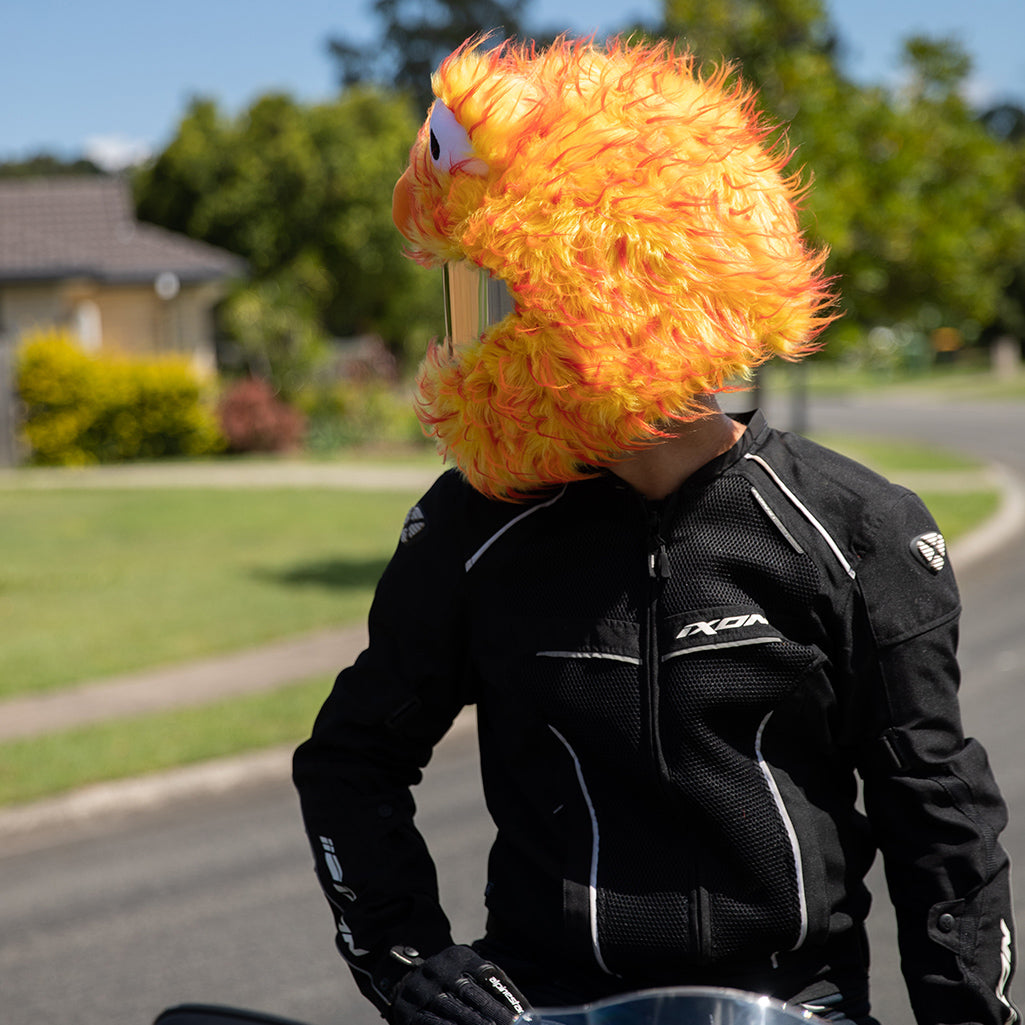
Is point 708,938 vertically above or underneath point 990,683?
above

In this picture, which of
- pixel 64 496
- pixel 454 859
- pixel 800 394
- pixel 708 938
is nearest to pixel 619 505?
pixel 708 938

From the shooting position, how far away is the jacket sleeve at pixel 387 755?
1625 millimetres

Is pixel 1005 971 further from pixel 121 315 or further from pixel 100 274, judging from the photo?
pixel 121 315

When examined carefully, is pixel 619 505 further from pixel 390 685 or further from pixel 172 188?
pixel 172 188

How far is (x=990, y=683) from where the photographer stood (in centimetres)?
670

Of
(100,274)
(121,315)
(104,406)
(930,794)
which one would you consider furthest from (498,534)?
(121,315)

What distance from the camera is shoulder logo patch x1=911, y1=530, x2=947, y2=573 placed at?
1.52 metres

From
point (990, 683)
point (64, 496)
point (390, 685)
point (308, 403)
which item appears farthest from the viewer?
point (308, 403)

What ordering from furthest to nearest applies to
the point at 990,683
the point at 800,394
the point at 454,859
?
1. the point at 800,394
2. the point at 990,683
3. the point at 454,859

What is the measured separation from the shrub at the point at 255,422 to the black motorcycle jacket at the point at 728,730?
1781 centimetres

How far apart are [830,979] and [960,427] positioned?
82.6 feet

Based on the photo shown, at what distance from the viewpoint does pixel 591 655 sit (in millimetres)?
1533

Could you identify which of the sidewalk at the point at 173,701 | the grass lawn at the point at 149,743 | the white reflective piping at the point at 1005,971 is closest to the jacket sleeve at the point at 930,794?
the white reflective piping at the point at 1005,971

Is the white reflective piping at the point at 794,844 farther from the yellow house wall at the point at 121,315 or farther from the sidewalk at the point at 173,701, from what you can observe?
the yellow house wall at the point at 121,315
